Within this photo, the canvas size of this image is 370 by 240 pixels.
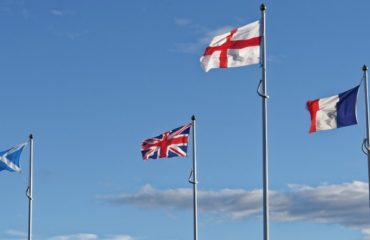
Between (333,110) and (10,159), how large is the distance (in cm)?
2015

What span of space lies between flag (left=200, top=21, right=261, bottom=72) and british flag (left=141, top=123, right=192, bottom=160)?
12425mm

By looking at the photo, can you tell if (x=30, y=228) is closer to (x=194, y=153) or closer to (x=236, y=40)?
(x=194, y=153)

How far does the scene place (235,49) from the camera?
39656 millimetres

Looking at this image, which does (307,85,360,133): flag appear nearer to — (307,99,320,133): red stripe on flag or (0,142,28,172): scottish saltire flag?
(307,99,320,133): red stripe on flag

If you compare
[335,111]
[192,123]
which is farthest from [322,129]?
[192,123]

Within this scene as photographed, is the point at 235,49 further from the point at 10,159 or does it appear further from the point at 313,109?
the point at 10,159

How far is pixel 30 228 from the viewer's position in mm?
56750

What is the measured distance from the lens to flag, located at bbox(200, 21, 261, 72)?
39.6 m

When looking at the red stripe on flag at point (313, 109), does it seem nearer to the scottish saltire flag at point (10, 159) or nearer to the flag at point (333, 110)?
the flag at point (333, 110)

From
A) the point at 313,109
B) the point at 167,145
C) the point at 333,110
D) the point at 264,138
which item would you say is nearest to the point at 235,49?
the point at 264,138

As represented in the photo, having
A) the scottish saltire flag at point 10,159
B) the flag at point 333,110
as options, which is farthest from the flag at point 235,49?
the scottish saltire flag at point 10,159

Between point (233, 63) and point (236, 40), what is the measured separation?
1.02 meters

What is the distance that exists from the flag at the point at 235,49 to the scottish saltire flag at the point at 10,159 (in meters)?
18.0

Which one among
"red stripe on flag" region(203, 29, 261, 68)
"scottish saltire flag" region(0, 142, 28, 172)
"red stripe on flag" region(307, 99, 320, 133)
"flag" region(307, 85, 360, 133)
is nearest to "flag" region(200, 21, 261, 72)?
"red stripe on flag" region(203, 29, 261, 68)
